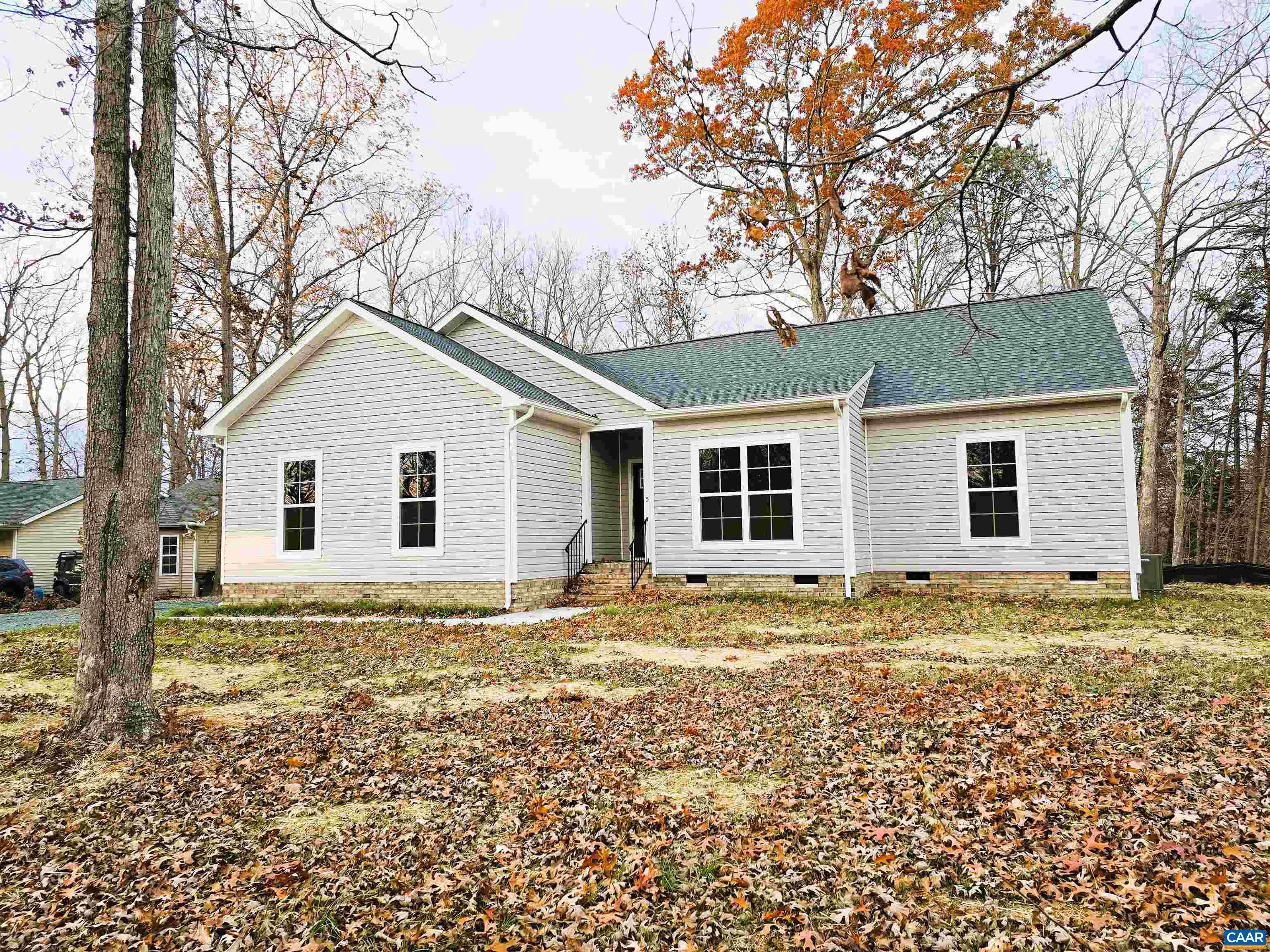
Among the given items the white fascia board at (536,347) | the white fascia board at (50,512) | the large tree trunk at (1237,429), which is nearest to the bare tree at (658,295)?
the white fascia board at (536,347)

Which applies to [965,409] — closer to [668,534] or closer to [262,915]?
[668,534]

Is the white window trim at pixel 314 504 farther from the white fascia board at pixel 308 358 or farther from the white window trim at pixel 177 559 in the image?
the white window trim at pixel 177 559

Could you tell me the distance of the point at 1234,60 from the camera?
6793 millimetres

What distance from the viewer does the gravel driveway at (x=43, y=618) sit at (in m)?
14.0

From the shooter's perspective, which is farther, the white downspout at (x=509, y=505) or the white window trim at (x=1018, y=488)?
the white window trim at (x=1018, y=488)

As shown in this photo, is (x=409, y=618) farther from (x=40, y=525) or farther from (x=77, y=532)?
(x=77, y=532)

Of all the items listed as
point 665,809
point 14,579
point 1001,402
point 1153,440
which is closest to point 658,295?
point 1153,440

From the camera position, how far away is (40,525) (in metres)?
26.1

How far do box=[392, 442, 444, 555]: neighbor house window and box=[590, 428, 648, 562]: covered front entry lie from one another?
322 centimetres

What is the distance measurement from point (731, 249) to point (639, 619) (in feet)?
47.5

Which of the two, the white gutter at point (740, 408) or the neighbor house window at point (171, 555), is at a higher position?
the white gutter at point (740, 408)

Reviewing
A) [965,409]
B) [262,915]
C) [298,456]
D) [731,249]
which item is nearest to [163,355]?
[262,915]

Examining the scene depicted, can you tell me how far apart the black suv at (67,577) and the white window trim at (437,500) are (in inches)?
609

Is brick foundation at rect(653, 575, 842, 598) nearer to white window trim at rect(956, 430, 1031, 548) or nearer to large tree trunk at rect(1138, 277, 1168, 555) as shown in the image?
white window trim at rect(956, 430, 1031, 548)
